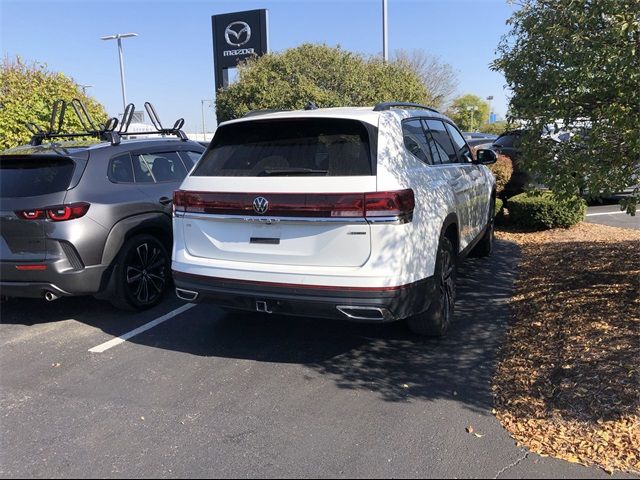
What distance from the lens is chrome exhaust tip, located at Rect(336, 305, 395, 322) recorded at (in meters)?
3.48

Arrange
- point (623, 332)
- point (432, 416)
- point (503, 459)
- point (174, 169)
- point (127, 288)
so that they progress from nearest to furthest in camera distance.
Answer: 1. point (503, 459)
2. point (432, 416)
3. point (623, 332)
4. point (127, 288)
5. point (174, 169)

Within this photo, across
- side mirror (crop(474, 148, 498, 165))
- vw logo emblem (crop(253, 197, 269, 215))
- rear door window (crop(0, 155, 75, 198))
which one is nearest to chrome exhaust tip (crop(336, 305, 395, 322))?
vw logo emblem (crop(253, 197, 269, 215))

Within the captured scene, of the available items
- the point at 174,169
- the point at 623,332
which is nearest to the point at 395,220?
the point at 623,332

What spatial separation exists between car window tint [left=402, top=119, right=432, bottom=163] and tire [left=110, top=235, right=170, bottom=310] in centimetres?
279

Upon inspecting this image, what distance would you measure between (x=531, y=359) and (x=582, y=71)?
208 centimetres

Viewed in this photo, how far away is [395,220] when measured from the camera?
3439mm

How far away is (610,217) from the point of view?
996cm

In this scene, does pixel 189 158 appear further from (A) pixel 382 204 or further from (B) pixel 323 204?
(A) pixel 382 204

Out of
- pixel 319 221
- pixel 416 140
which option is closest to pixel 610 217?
pixel 416 140

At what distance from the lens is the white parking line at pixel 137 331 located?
4.48m

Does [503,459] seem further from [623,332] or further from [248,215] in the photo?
[248,215]

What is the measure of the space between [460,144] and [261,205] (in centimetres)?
310

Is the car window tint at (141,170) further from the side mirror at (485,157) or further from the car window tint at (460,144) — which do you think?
the side mirror at (485,157)

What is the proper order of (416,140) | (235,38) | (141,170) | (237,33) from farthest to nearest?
(235,38) < (237,33) < (141,170) < (416,140)
